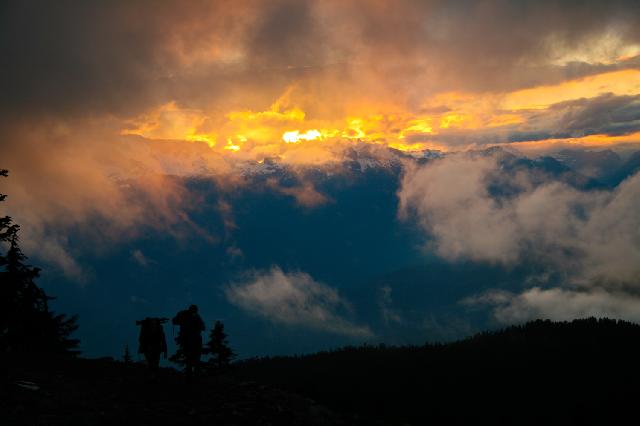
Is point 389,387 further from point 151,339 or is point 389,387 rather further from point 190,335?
point 151,339

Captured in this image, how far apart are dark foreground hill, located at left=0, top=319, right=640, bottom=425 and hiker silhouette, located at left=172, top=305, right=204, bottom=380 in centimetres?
110

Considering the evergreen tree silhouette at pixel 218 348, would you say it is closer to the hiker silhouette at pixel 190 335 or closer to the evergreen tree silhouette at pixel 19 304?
the evergreen tree silhouette at pixel 19 304

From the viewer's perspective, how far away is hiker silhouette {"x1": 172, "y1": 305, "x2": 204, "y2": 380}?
1967 cm

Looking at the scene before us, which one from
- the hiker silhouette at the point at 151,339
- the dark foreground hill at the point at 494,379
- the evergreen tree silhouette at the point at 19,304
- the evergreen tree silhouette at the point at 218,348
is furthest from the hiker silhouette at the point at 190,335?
the evergreen tree silhouette at the point at 218,348

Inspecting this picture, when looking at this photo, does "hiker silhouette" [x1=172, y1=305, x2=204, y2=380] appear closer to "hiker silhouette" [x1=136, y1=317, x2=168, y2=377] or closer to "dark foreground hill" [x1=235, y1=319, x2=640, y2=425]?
"hiker silhouette" [x1=136, y1=317, x2=168, y2=377]

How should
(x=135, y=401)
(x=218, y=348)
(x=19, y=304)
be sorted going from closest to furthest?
(x=135, y=401), (x=19, y=304), (x=218, y=348)

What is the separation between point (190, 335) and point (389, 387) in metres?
14.5

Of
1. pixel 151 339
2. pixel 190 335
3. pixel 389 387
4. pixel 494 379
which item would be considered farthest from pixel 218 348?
pixel 190 335

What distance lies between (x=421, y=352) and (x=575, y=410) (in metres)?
11.9

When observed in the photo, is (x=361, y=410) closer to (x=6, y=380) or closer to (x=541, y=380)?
(x=541, y=380)

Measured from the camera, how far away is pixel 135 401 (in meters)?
16.6

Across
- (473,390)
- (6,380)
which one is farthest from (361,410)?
(6,380)

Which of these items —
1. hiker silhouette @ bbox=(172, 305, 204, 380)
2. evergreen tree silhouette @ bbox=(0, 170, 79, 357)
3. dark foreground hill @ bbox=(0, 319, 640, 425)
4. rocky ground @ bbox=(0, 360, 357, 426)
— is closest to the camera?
rocky ground @ bbox=(0, 360, 357, 426)

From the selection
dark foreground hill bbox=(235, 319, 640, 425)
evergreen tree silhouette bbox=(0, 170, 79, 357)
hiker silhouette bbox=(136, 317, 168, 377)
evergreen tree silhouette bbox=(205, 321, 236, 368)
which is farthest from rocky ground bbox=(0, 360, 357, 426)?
evergreen tree silhouette bbox=(205, 321, 236, 368)
